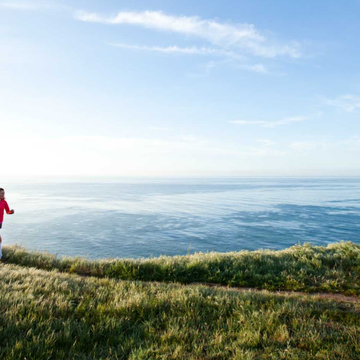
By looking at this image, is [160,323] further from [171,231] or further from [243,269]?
[171,231]

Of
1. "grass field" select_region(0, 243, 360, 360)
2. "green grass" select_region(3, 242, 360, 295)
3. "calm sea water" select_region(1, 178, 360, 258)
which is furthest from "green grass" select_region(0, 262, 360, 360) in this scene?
"calm sea water" select_region(1, 178, 360, 258)

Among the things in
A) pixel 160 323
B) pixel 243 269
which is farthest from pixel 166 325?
pixel 243 269

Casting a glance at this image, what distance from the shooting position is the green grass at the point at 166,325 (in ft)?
14.5

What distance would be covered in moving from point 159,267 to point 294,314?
19.9ft

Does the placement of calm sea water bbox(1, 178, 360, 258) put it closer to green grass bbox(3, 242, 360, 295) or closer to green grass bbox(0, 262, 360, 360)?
green grass bbox(3, 242, 360, 295)

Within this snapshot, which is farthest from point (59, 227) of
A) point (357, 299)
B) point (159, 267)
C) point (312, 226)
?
point (357, 299)

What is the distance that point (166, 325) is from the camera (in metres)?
5.38

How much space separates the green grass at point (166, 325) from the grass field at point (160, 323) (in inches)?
0.7

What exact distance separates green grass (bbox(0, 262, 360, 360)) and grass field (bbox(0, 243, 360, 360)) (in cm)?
2

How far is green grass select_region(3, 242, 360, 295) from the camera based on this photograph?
962 centimetres

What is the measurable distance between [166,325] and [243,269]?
6298 millimetres

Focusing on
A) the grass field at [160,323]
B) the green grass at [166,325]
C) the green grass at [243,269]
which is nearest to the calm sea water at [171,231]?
the green grass at [243,269]

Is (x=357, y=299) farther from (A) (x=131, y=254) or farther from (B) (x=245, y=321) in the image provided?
(A) (x=131, y=254)

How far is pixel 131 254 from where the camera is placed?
28.7 m
